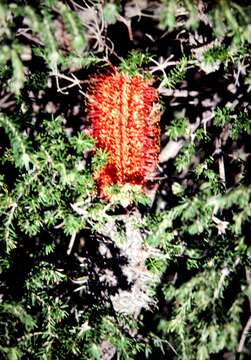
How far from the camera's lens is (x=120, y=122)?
2.97 m

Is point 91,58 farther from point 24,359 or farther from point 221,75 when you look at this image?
point 24,359

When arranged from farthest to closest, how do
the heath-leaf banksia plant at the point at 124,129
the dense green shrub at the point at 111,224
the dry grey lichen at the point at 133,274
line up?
the dry grey lichen at the point at 133,274 → the heath-leaf banksia plant at the point at 124,129 → the dense green shrub at the point at 111,224

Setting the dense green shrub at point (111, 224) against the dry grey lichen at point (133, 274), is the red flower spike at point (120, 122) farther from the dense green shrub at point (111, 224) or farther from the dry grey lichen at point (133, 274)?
the dry grey lichen at point (133, 274)

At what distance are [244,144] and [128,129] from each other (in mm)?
1638

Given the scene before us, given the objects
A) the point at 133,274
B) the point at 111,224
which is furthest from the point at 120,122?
the point at 133,274

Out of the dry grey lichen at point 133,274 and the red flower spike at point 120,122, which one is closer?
the red flower spike at point 120,122

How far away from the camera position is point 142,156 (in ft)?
10.1

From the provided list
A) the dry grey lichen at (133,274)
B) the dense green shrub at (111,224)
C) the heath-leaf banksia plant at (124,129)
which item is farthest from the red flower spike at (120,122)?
the dry grey lichen at (133,274)

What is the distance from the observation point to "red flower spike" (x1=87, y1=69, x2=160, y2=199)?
2.93 metres

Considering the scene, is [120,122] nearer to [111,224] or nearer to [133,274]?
[111,224]

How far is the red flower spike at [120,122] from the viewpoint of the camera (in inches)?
115

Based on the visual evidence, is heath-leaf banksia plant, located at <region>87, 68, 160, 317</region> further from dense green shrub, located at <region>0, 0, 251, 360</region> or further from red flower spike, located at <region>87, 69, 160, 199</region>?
dense green shrub, located at <region>0, 0, 251, 360</region>

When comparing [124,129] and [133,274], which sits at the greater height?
[124,129]

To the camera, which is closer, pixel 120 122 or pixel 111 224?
pixel 120 122
